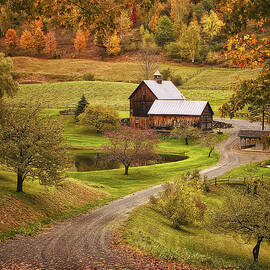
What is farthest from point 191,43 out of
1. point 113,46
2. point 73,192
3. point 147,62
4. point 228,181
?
point 73,192

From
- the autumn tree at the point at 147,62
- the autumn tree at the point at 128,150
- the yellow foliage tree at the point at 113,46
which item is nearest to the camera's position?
the autumn tree at the point at 128,150

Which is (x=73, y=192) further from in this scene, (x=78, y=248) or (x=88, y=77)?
(x=88, y=77)

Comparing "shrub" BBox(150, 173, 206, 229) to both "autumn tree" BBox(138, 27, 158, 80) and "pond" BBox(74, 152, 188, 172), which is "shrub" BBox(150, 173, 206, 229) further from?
"autumn tree" BBox(138, 27, 158, 80)

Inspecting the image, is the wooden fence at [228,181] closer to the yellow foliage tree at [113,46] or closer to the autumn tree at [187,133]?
the autumn tree at [187,133]

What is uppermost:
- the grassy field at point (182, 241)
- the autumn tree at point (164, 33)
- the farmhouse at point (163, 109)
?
the autumn tree at point (164, 33)

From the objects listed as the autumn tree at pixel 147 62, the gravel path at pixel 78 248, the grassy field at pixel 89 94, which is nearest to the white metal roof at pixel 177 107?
the grassy field at pixel 89 94

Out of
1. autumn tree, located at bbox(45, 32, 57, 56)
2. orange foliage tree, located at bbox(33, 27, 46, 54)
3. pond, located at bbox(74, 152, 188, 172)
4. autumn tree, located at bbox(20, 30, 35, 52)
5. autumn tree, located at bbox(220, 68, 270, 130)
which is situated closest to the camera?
autumn tree, located at bbox(220, 68, 270, 130)

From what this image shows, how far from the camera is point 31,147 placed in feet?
77.4

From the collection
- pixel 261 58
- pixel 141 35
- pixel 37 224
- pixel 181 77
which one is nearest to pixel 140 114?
pixel 181 77

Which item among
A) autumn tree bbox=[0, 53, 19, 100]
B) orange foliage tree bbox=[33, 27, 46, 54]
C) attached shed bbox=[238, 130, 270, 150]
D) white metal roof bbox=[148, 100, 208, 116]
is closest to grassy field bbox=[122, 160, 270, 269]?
attached shed bbox=[238, 130, 270, 150]

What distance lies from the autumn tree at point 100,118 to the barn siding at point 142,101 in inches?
236

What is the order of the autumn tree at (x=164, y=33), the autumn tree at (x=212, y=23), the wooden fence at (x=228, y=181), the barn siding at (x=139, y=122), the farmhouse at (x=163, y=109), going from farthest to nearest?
1. the autumn tree at (x=164, y=33)
2. the autumn tree at (x=212, y=23)
3. the barn siding at (x=139, y=122)
4. the farmhouse at (x=163, y=109)
5. the wooden fence at (x=228, y=181)

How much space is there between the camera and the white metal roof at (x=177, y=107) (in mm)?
69062

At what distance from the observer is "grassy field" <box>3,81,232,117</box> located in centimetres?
9225
